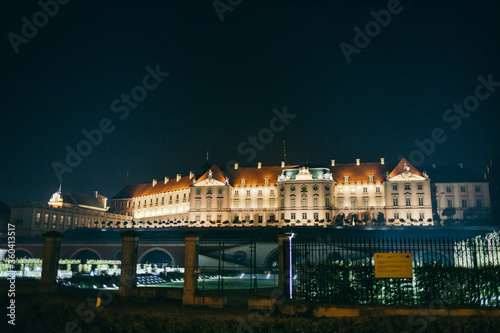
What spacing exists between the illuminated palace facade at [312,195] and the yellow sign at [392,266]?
240 feet

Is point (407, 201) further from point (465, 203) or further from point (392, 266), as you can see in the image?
point (392, 266)

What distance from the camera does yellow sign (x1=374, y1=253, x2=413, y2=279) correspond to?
45.1 ft

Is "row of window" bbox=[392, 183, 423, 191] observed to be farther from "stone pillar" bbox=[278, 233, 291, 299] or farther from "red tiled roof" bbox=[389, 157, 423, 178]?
"stone pillar" bbox=[278, 233, 291, 299]

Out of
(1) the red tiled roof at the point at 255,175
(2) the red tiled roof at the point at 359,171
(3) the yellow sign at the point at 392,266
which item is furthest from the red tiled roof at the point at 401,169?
(3) the yellow sign at the point at 392,266

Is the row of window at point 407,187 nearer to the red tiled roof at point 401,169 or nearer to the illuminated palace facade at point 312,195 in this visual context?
the illuminated palace facade at point 312,195

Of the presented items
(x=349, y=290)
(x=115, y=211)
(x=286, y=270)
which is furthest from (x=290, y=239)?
(x=115, y=211)

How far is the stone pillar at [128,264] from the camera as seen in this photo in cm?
1720

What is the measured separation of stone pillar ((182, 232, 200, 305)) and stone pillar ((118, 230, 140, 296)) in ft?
8.24

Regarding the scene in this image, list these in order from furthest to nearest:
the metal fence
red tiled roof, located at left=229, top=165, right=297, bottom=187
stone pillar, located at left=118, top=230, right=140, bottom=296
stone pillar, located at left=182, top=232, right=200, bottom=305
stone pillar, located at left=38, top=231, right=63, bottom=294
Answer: red tiled roof, located at left=229, top=165, right=297, bottom=187
stone pillar, located at left=38, top=231, right=63, bottom=294
stone pillar, located at left=118, top=230, right=140, bottom=296
stone pillar, located at left=182, top=232, right=200, bottom=305
the metal fence

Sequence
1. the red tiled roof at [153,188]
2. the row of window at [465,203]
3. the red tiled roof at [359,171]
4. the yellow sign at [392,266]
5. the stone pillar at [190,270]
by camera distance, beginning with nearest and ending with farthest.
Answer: the yellow sign at [392,266] < the stone pillar at [190,270] < the row of window at [465,203] < the red tiled roof at [359,171] < the red tiled roof at [153,188]

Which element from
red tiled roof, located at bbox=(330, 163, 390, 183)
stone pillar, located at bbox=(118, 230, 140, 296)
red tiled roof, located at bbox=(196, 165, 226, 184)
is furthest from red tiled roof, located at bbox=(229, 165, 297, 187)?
stone pillar, located at bbox=(118, 230, 140, 296)

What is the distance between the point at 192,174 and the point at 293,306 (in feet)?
330

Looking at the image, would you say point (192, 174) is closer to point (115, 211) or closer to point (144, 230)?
point (115, 211)

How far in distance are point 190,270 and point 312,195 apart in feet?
262
